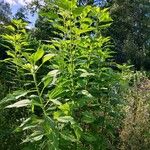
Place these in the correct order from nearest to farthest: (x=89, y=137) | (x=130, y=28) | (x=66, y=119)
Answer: (x=66, y=119) < (x=89, y=137) < (x=130, y=28)

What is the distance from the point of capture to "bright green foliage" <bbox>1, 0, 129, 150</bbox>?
3.62 metres

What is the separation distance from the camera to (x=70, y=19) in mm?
4191

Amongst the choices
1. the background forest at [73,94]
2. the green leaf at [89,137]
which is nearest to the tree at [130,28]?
the background forest at [73,94]

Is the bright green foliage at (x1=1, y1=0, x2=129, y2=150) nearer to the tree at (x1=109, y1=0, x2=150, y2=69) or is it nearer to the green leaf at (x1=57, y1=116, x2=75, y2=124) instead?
the green leaf at (x1=57, y1=116, x2=75, y2=124)

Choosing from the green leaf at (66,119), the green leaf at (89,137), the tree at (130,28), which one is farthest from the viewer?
the tree at (130,28)

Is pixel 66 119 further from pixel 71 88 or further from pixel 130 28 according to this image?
pixel 130 28

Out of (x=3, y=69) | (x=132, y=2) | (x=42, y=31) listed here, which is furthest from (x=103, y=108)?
(x=132, y=2)

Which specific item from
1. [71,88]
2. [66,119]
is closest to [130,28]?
[71,88]

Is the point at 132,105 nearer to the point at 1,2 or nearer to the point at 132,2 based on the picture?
the point at 132,2

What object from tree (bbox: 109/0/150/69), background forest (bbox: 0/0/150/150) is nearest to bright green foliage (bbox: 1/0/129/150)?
background forest (bbox: 0/0/150/150)

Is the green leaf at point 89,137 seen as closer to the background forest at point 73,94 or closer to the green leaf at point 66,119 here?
the background forest at point 73,94

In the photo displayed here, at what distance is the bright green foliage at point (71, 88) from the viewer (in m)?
3.62

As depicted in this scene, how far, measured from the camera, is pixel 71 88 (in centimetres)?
408

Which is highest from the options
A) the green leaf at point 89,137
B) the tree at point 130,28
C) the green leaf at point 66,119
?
the green leaf at point 66,119
